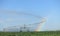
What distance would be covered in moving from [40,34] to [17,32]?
714cm

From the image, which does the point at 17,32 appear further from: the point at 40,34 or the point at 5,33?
the point at 40,34

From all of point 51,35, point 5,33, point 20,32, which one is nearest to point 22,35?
point 20,32

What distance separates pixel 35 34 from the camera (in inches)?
2092

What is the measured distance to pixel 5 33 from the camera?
52469 millimetres

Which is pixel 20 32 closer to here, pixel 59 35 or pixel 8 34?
pixel 8 34

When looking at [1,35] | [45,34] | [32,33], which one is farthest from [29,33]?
[1,35]

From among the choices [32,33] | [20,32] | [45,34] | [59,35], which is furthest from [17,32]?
[59,35]

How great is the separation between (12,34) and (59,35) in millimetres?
14372

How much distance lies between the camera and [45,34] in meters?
53.3

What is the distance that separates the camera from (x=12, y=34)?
170ft

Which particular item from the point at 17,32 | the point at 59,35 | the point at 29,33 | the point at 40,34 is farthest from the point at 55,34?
the point at 17,32

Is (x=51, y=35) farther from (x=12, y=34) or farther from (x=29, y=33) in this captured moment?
(x=12, y=34)

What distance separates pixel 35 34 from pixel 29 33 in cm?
193

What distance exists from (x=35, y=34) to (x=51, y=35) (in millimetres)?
4919
